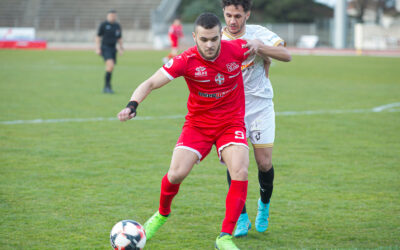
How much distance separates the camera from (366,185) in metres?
6.59

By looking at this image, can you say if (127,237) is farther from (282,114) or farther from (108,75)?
(108,75)

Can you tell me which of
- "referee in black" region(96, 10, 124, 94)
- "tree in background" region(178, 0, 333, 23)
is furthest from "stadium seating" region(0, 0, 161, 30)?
"referee in black" region(96, 10, 124, 94)

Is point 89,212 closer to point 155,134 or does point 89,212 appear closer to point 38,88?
point 155,134

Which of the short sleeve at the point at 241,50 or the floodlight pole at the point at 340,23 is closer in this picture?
the short sleeve at the point at 241,50

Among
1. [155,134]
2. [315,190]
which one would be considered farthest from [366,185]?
[155,134]

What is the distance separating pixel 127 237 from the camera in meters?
4.23

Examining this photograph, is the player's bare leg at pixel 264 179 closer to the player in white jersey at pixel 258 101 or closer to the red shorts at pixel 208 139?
the player in white jersey at pixel 258 101

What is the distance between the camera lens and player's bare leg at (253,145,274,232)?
4938 mm

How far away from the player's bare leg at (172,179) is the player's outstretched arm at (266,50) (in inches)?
39.9

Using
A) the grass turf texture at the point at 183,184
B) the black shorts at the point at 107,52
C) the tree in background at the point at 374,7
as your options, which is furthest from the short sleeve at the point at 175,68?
the tree in background at the point at 374,7

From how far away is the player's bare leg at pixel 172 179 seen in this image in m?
4.46

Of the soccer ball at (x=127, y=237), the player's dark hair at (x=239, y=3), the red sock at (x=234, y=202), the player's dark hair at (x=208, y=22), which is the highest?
the player's dark hair at (x=239, y=3)

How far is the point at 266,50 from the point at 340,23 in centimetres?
4208

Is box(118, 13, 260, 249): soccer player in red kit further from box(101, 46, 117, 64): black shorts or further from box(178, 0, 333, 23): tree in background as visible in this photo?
box(178, 0, 333, 23): tree in background
